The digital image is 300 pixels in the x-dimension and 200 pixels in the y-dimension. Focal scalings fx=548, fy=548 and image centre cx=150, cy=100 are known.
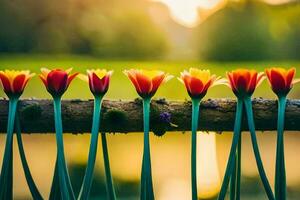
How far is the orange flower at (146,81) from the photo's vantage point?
2.89ft

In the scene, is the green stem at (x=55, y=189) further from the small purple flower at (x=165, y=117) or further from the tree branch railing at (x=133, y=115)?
the small purple flower at (x=165, y=117)

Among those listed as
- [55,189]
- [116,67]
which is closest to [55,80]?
[55,189]

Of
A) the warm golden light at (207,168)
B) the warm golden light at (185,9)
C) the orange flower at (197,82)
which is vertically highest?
the warm golden light at (185,9)

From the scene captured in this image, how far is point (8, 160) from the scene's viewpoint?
2.91 feet

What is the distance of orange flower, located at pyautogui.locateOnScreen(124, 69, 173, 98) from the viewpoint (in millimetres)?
881

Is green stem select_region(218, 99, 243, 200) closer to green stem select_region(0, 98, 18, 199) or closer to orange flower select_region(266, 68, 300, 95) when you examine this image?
orange flower select_region(266, 68, 300, 95)

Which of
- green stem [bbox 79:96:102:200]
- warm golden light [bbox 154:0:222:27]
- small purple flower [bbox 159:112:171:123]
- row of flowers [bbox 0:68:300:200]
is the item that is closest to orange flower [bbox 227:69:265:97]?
row of flowers [bbox 0:68:300:200]

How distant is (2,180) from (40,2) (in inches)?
24.2

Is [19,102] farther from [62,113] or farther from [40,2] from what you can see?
[40,2]

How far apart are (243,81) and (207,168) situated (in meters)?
0.47

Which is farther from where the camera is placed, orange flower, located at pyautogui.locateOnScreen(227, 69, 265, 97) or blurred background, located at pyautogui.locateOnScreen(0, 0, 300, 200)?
blurred background, located at pyautogui.locateOnScreen(0, 0, 300, 200)

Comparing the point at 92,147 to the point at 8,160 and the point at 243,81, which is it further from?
the point at 243,81

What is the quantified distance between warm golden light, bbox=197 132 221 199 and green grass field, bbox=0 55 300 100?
122 mm

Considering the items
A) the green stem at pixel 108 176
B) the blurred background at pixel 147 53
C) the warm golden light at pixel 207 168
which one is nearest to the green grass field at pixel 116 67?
the blurred background at pixel 147 53
